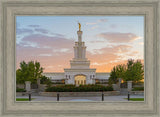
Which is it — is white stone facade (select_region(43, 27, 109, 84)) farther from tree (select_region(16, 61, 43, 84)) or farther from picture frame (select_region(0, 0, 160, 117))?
picture frame (select_region(0, 0, 160, 117))

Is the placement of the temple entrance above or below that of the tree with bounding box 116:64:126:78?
below

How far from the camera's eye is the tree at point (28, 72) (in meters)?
20.3

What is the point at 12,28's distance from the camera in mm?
5398

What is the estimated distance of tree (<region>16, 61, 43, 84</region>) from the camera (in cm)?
2034

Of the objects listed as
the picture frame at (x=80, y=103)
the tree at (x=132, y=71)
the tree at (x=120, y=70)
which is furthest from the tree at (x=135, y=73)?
the picture frame at (x=80, y=103)

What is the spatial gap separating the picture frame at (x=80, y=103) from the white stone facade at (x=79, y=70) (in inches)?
978

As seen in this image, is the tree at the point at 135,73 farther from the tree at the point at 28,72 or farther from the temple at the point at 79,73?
the tree at the point at 28,72

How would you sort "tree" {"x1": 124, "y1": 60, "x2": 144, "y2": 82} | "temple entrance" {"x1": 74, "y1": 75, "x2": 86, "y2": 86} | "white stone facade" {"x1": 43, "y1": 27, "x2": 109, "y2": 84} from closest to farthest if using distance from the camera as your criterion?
"tree" {"x1": 124, "y1": 60, "x2": 144, "y2": 82}
"white stone facade" {"x1": 43, "y1": 27, "x2": 109, "y2": 84}
"temple entrance" {"x1": 74, "y1": 75, "x2": 86, "y2": 86}

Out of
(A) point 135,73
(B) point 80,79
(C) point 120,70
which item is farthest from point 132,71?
(B) point 80,79

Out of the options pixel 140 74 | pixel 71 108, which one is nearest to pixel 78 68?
pixel 140 74

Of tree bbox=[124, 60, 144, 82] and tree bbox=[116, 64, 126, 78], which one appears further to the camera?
tree bbox=[116, 64, 126, 78]

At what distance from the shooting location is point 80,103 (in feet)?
17.5

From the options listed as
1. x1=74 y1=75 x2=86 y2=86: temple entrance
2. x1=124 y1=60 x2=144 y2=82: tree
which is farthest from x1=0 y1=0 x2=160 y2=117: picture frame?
x1=74 y1=75 x2=86 y2=86: temple entrance

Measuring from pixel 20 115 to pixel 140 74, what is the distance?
18.5 m
